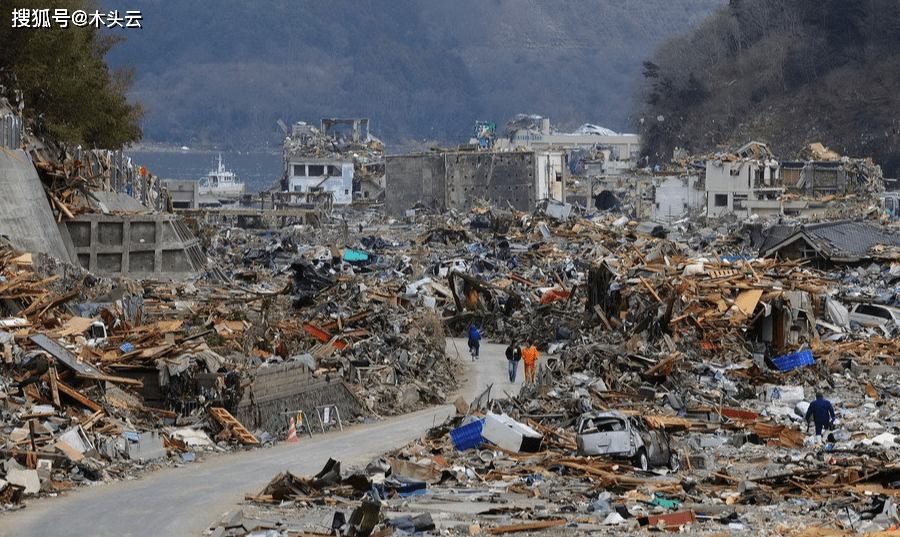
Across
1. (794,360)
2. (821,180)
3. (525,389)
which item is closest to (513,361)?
(525,389)

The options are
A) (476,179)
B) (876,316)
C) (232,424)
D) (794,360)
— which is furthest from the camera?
(476,179)

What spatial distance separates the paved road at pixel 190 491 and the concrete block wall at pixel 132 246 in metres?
16.7

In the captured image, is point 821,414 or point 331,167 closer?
point 821,414

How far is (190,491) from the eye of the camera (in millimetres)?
15070

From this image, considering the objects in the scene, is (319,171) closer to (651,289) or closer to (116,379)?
(651,289)

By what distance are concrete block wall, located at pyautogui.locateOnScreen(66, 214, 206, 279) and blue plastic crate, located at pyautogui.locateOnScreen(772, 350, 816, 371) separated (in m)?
19.0

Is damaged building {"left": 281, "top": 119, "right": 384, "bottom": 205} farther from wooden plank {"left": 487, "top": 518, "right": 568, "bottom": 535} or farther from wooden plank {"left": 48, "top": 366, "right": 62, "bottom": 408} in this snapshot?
wooden plank {"left": 487, "top": 518, "right": 568, "bottom": 535}

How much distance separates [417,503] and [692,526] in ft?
9.56

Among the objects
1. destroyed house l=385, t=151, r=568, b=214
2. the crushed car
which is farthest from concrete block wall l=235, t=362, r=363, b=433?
destroyed house l=385, t=151, r=568, b=214

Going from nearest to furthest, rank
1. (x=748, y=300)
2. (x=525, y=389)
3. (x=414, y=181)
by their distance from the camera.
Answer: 1. (x=525, y=389)
2. (x=748, y=300)
3. (x=414, y=181)

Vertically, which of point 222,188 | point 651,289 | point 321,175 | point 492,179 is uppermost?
point 321,175

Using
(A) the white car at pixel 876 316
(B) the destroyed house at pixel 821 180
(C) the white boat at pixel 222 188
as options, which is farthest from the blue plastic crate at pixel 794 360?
(C) the white boat at pixel 222 188

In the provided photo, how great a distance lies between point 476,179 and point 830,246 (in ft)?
145

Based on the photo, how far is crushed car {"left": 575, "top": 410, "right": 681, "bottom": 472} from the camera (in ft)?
51.6
